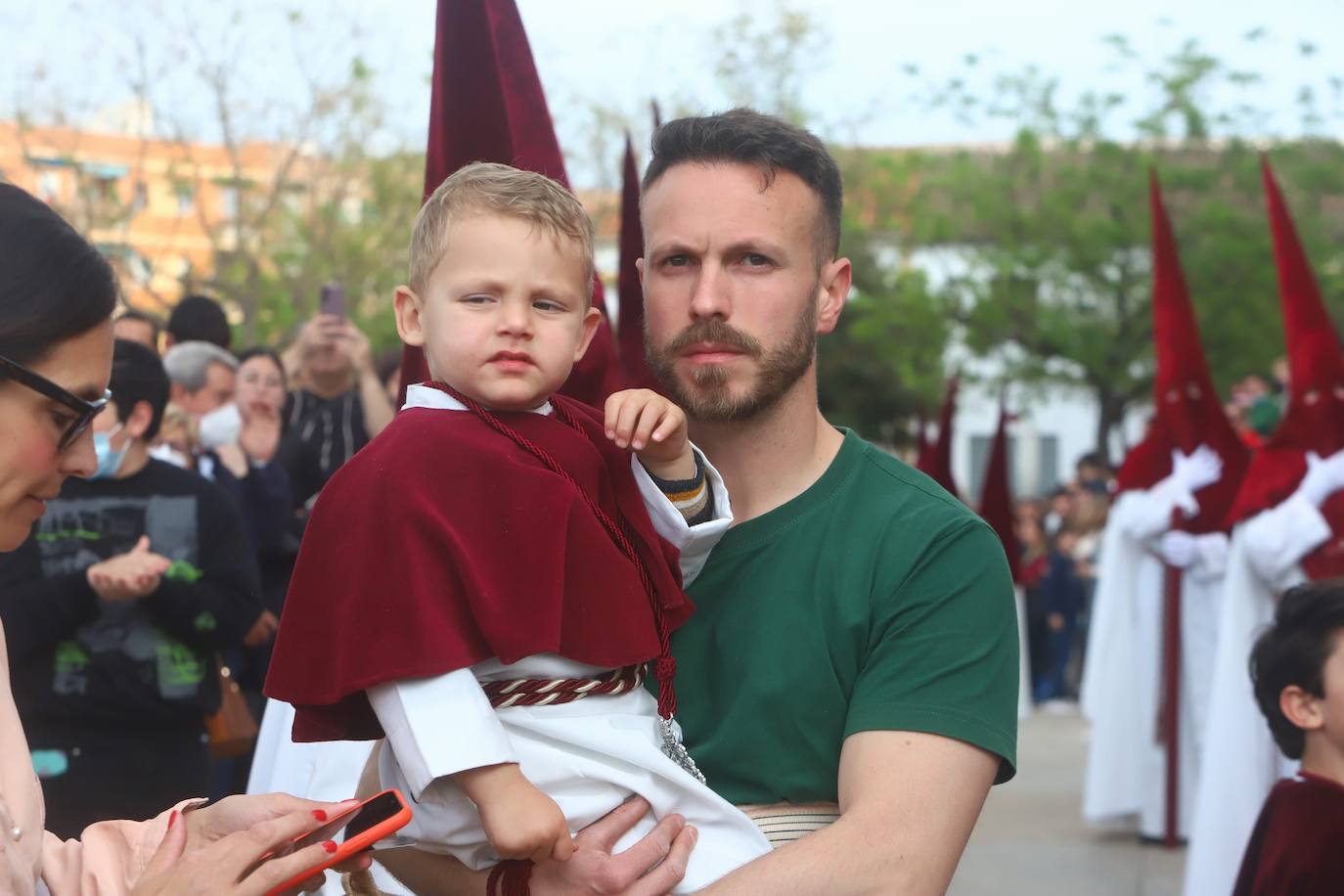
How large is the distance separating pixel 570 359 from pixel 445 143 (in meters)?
0.92

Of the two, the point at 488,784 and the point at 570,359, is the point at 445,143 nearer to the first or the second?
the point at 570,359

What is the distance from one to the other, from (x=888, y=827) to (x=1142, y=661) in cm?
779

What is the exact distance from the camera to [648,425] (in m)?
2.57

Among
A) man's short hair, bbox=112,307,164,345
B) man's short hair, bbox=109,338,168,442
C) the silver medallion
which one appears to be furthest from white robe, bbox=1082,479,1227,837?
the silver medallion

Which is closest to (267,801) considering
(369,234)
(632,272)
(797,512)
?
(797,512)

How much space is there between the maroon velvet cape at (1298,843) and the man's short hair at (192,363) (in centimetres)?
419

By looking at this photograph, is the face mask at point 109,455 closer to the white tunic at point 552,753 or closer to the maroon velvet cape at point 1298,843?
the white tunic at point 552,753

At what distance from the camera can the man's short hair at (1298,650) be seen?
169 inches

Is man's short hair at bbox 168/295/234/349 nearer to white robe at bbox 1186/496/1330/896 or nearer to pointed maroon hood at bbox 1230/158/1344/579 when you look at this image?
white robe at bbox 1186/496/1330/896

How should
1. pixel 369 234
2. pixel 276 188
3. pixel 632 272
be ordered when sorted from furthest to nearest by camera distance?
pixel 369 234
pixel 276 188
pixel 632 272

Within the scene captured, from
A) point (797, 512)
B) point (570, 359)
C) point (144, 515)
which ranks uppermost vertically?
point (570, 359)

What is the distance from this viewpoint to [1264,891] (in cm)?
392

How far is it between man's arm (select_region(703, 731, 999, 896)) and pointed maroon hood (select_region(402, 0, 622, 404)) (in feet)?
3.52

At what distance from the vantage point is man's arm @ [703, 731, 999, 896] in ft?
8.17
